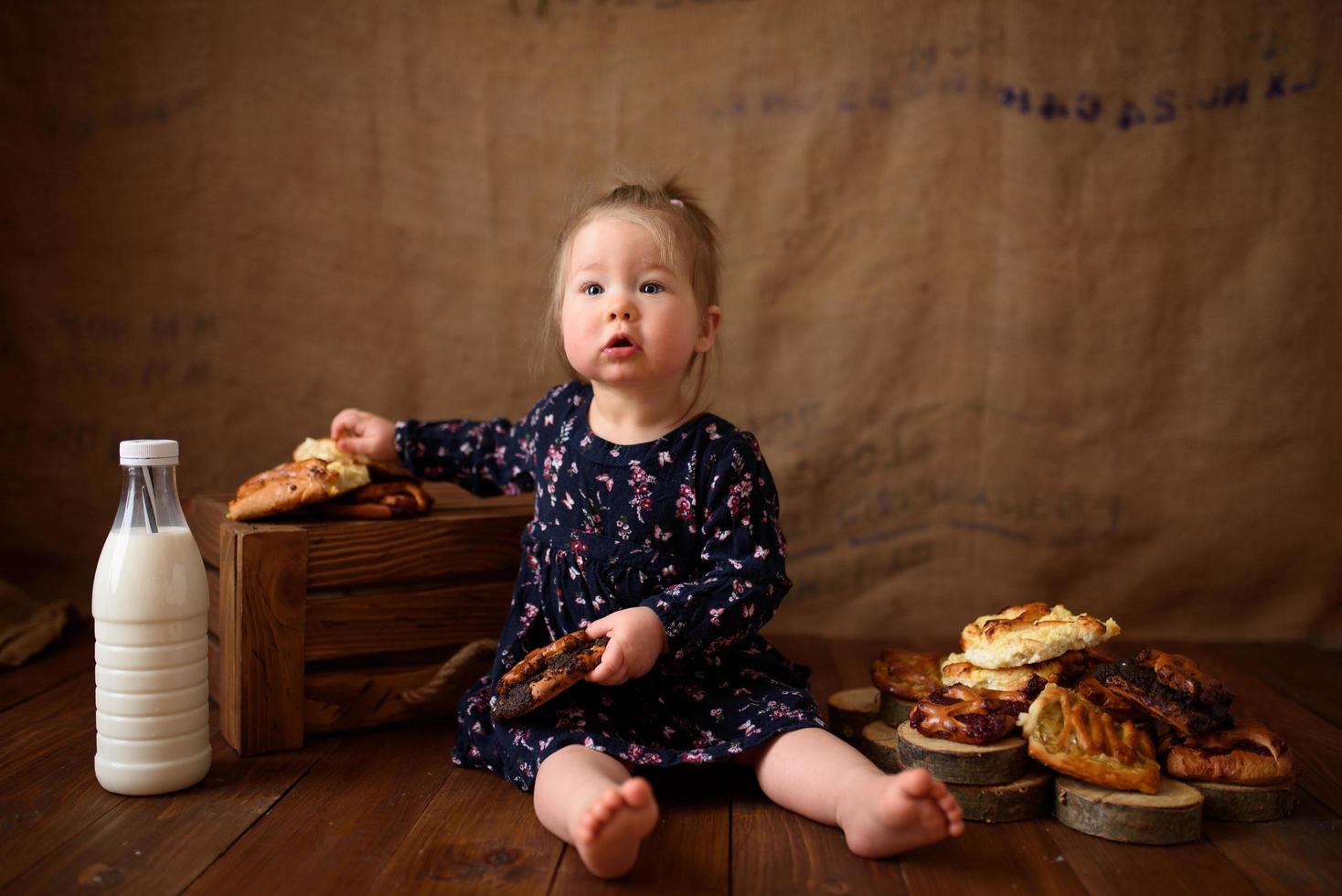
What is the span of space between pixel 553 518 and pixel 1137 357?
1.17m

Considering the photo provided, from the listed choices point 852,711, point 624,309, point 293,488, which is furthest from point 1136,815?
point 293,488

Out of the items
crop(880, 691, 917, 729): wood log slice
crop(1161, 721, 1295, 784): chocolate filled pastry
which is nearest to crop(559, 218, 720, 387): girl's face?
crop(880, 691, 917, 729): wood log slice

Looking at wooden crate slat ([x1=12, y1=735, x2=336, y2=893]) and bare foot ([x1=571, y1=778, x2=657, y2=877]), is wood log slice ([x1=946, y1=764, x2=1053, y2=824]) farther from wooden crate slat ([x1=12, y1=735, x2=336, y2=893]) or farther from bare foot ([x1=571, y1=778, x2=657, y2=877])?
wooden crate slat ([x1=12, y1=735, x2=336, y2=893])

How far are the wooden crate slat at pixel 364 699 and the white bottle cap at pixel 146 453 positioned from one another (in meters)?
0.38

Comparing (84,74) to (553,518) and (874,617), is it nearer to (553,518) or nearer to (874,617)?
(553,518)

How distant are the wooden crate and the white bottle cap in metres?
0.19

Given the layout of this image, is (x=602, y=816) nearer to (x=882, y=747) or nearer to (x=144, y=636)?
(x=882, y=747)

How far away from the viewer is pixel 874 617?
2.19 m

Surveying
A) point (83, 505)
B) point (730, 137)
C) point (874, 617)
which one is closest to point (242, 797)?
point (83, 505)

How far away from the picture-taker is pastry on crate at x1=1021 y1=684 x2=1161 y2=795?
4.03ft

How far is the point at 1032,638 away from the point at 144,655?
1.01 meters

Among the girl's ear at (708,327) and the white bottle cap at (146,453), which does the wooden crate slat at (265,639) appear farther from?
the girl's ear at (708,327)

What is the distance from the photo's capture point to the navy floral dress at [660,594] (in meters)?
1.35

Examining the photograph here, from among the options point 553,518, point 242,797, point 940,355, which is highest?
point 940,355
